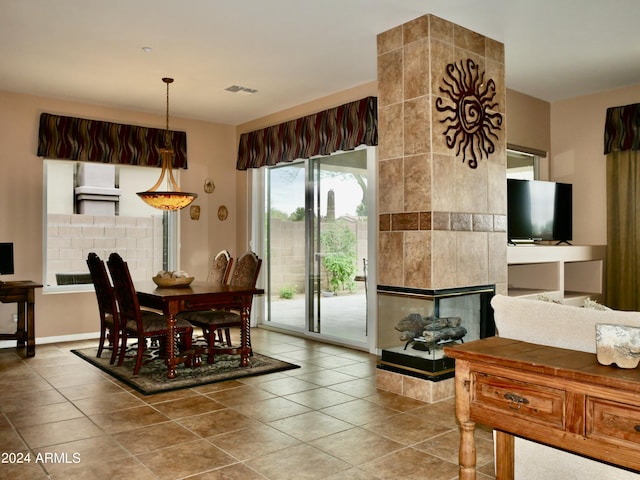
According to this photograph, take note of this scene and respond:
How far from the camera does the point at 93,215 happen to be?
6438mm

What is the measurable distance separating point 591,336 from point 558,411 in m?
0.39

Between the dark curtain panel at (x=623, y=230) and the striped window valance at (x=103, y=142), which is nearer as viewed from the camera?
the dark curtain panel at (x=623, y=230)

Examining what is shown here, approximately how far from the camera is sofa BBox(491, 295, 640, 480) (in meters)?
1.99

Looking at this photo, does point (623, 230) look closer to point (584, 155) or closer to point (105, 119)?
point (584, 155)

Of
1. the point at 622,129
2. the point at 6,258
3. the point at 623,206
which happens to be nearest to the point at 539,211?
the point at 623,206

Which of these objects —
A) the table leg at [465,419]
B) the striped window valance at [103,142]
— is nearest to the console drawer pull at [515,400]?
the table leg at [465,419]

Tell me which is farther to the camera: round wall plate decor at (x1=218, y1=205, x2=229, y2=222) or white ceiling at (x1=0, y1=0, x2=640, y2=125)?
round wall plate decor at (x1=218, y1=205, x2=229, y2=222)

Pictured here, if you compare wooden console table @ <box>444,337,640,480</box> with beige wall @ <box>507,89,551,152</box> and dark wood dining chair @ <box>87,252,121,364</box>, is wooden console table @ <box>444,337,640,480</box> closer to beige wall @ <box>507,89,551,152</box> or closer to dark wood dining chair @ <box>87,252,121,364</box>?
dark wood dining chair @ <box>87,252,121,364</box>

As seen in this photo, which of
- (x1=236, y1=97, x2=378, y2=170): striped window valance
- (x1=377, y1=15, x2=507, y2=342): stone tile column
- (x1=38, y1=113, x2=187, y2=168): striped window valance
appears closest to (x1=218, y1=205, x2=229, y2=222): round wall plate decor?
(x1=236, y1=97, x2=378, y2=170): striped window valance

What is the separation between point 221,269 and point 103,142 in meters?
2.11

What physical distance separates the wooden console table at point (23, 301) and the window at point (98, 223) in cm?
74

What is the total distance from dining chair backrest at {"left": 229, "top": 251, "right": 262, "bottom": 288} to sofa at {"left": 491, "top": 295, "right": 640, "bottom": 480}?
3.15 m

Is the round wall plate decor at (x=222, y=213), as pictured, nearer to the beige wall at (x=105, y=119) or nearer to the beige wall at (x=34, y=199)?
the beige wall at (x=34, y=199)

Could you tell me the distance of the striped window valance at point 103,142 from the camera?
5.95 m
